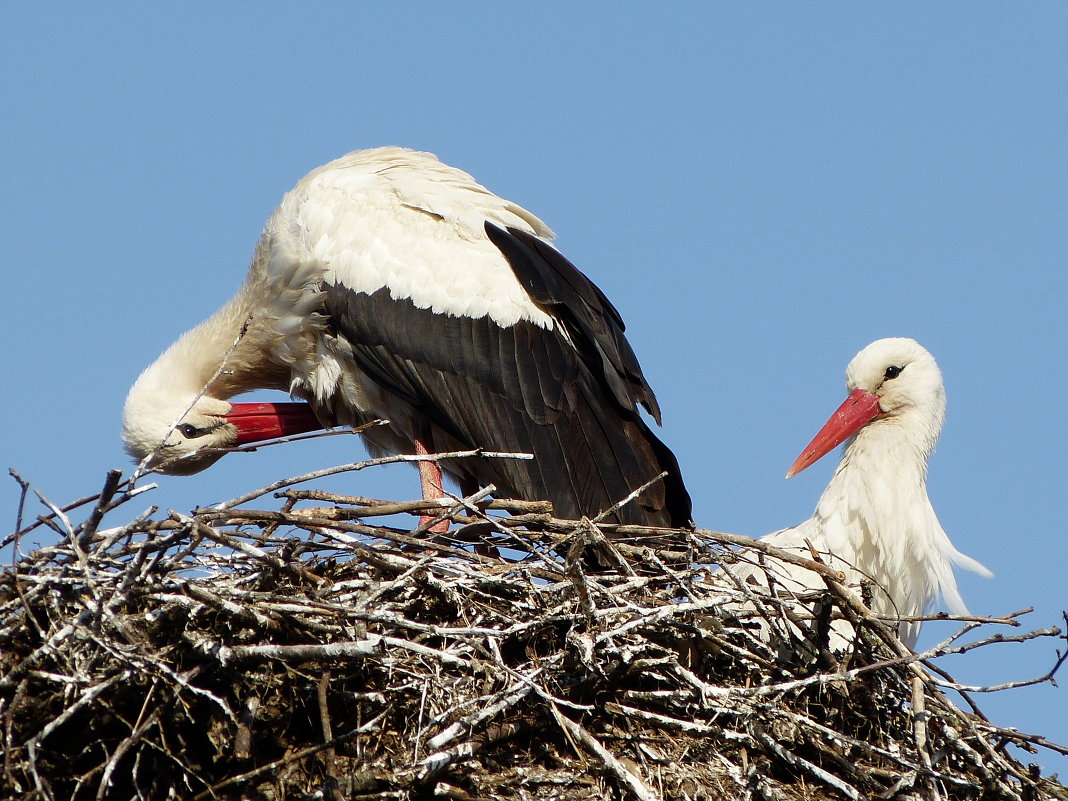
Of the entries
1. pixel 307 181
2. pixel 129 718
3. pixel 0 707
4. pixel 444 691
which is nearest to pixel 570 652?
pixel 444 691

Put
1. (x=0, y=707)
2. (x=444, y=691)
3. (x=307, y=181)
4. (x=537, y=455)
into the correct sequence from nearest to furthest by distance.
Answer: (x=0, y=707) < (x=444, y=691) < (x=537, y=455) < (x=307, y=181)

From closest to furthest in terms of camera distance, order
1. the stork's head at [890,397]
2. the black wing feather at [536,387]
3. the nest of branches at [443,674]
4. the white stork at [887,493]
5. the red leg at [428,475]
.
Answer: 1. the nest of branches at [443,674]
2. the black wing feather at [536,387]
3. the white stork at [887,493]
4. the red leg at [428,475]
5. the stork's head at [890,397]

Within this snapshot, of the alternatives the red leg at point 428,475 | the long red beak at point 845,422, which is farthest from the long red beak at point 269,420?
the long red beak at point 845,422

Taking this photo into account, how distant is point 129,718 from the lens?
360 cm

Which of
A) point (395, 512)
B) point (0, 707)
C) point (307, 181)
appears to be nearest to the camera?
point (0, 707)

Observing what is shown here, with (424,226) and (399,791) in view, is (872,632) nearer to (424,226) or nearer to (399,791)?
(399,791)

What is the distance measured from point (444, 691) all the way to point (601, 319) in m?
1.88

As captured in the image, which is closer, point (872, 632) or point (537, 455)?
point (872, 632)

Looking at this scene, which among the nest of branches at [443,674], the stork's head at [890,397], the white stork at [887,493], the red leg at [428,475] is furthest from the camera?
the stork's head at [890,397]

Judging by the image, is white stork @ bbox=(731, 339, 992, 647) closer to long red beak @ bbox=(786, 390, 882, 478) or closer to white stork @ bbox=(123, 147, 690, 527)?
long red beak @ bbox=(786, 390, 882, 478)

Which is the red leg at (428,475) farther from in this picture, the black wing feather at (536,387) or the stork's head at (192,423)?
the stork's head at (192,423)

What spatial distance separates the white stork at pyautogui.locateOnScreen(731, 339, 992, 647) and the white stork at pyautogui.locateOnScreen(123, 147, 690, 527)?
0.56 m

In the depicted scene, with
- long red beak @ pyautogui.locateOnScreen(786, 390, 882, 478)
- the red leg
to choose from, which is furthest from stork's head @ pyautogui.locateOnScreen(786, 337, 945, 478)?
the red leg

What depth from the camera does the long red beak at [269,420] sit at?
221 inches
